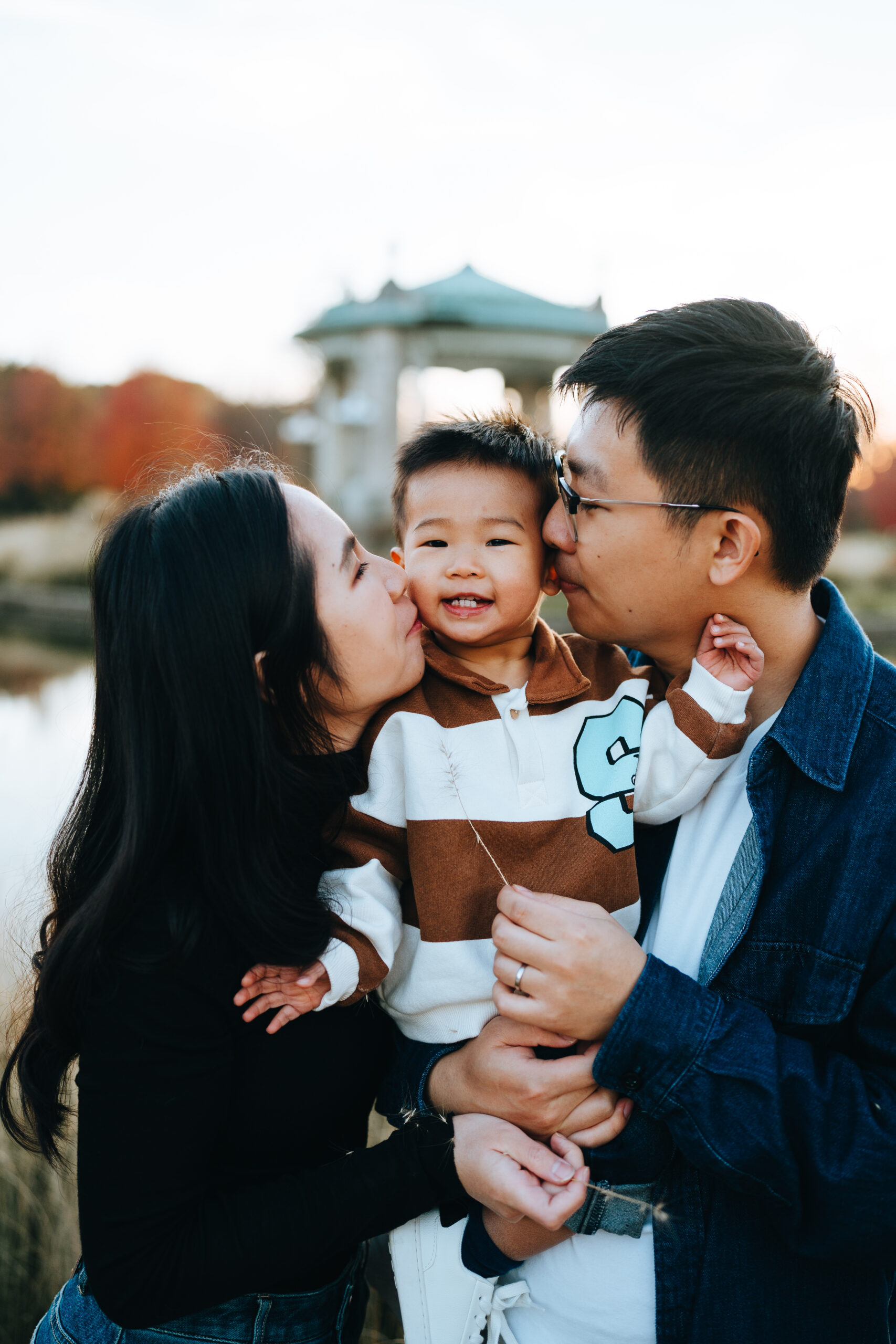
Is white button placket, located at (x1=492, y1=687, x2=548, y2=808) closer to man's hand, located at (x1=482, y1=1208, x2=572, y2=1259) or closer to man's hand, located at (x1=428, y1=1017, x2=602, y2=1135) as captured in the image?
man's hand, located at (x1=428, y1=1017, x2=602, y2=1135)

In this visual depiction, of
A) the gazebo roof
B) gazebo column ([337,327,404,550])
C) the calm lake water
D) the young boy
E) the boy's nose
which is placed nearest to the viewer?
the young boy

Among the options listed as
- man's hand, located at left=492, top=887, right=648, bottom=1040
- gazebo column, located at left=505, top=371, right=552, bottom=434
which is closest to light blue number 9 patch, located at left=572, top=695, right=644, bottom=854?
man's hand, located at left=492, top=887, right=648, bottom=1040

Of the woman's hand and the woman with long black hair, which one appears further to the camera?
the woman's hand

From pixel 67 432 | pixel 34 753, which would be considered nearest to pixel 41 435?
pixel 67 432

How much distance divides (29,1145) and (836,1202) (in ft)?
5.31

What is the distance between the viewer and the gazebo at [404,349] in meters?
17.8

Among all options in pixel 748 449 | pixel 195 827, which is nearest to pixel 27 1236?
pixel 195 827

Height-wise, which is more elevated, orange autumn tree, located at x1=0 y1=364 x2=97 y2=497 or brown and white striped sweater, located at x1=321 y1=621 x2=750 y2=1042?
orange autumn tree, located at x1=0 y1=364 x2=97 y2=497

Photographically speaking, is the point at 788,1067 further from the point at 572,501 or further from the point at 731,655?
the point at 572,501

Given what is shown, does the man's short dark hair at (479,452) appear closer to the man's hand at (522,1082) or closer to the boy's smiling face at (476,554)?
the boy's smiling face at (476,554)

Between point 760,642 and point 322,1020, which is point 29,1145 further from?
point 760,642

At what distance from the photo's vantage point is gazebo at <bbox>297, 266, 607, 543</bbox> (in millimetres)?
17812

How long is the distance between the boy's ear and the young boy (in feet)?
0.13

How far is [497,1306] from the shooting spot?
1.76 m
